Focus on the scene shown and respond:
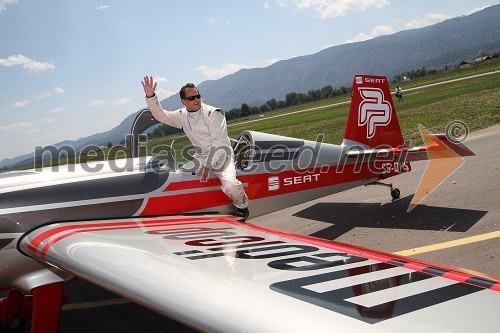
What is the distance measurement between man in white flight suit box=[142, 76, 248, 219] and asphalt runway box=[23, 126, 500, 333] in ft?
5.45

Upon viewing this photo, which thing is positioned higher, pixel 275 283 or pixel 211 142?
pixel 211 142

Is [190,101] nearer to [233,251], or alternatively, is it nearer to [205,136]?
[205,136]

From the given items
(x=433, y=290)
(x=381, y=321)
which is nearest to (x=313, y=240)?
(x=433, y=290)

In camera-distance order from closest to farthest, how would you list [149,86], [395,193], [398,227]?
1. [149,86]
2. [398,227]
3. [395,193]

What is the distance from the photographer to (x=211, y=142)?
4922 millimetres

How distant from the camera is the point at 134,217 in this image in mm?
4598

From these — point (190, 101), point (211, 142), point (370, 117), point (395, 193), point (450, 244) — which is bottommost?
point (450, 244)

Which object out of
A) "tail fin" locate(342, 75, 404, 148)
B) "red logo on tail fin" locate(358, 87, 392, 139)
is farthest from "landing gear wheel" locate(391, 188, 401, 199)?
"red logo on tail fin" locate(358, 87, 392, 139)

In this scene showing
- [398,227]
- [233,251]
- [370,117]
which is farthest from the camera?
[370,117]

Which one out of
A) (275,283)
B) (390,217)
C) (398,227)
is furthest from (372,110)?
(275,283)

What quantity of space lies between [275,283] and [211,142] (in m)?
2.84

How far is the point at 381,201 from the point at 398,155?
964mm

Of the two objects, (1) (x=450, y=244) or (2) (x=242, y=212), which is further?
(2) (x=242, y=212)

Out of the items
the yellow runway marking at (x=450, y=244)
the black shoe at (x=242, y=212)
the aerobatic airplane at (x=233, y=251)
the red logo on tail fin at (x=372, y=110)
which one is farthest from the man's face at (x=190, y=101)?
the red logo on tail fin at (x=372, y=110)
